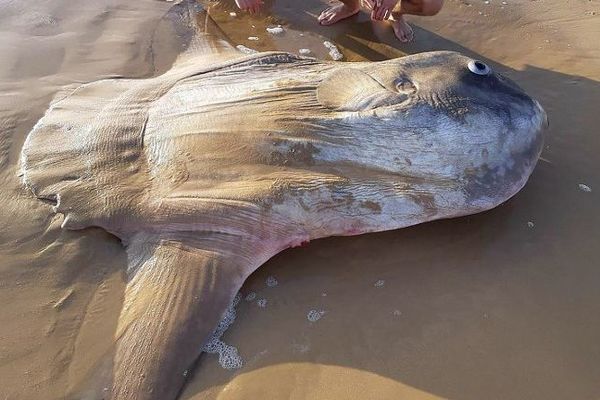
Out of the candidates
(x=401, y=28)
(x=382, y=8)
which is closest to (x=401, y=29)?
(x=401, y=28)

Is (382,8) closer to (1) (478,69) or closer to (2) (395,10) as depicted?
(2) (395,10)

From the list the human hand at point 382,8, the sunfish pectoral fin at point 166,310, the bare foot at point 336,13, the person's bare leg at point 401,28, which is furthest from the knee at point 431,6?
the sunfish pectoral fin at point 166,310

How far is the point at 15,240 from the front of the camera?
11.1ft

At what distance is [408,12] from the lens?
557 cm

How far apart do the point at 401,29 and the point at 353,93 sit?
7.75ft

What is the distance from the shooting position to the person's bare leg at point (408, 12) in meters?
5.39

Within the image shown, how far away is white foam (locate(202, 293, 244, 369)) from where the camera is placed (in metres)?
2.85

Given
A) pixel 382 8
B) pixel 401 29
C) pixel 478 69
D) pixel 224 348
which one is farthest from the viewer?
pixel 401 29

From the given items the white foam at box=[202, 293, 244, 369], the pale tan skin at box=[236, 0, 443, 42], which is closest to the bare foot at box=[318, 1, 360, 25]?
the pale tan skin at box=[236, 0, 443, 42]

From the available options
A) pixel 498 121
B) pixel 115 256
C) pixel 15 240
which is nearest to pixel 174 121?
pixel 115 256

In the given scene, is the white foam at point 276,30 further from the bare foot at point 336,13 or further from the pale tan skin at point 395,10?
the bare foot at point 336,13

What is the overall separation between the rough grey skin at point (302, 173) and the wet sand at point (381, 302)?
204mm

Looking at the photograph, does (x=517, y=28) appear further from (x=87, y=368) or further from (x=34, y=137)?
(x=87, y=368)

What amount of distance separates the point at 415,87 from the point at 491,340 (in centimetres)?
143
